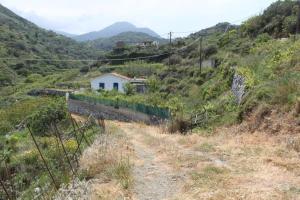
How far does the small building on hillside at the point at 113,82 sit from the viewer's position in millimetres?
65500

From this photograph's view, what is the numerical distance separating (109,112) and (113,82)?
25.5 m

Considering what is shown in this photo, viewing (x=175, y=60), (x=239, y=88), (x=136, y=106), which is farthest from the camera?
(x=175, y=60)

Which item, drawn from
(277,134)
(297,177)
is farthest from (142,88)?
(297,177)

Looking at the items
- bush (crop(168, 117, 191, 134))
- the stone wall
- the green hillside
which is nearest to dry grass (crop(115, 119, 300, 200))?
bush (crop(168, 117, 191, 134))

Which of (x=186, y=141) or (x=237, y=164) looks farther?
(x=186, y=141)

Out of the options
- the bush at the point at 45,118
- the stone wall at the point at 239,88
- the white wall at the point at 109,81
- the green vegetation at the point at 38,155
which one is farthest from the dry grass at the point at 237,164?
the white wall at the point at 109,81

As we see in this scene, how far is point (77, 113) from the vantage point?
49.0 m

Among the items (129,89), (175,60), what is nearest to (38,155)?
(129,89)

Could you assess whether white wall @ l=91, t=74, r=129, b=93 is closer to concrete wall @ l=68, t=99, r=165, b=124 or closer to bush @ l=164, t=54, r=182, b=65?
bush @ l=164, t=54, r=182, b=65

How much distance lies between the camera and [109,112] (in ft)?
139

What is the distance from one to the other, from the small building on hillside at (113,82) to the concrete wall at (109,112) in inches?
582

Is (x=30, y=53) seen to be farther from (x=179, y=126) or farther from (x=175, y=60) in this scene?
(x=179, y=126)

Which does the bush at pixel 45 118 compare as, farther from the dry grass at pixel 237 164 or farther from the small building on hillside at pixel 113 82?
the small building on hillside at pixel 113 82

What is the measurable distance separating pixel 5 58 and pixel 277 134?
94.1m
